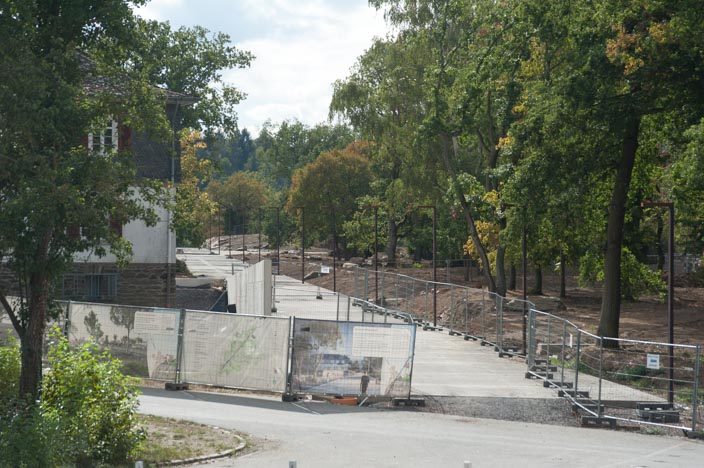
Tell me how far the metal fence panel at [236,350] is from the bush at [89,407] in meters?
6.43

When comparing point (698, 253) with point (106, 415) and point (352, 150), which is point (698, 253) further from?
point (106, 415)

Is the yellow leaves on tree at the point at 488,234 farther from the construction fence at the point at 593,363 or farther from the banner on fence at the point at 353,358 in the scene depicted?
the banner on fence at the point at 353,358

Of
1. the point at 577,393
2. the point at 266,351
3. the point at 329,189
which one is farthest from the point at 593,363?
the point at 329,189

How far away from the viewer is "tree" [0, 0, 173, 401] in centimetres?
1495

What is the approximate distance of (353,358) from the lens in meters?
21.4

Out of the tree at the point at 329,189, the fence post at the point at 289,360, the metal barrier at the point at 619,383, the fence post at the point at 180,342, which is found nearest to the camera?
the metal barrier at the point at 619,383

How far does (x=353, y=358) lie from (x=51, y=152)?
27.9ft

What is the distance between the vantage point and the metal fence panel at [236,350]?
71.4 ft

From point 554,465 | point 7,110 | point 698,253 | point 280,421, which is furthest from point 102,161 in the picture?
point 698,253

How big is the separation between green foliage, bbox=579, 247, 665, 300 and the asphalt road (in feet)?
84.0

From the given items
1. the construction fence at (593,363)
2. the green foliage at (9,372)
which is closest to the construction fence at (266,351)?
the construction fence at (593,363)

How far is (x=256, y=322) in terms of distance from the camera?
21.9m

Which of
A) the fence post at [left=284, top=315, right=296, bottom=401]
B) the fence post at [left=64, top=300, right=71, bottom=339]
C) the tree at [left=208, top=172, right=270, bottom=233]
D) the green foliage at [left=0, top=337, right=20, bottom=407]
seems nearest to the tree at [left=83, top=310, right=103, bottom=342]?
the fence post at [left=64, top=300, right=71, bottom=339]

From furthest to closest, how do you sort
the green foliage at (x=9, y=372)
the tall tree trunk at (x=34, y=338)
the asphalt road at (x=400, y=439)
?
the green foliage at (x=9, y=372)
the asphalt road at (x=400, y=439)
the tall tree trunk at (x=34, y=338)
